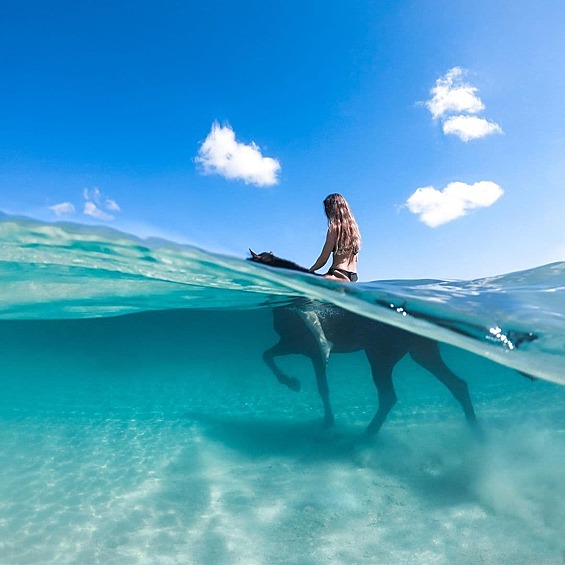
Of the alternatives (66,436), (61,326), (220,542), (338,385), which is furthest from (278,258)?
(338,385)

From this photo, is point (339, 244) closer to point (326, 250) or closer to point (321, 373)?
point (326, 250)

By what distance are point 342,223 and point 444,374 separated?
3358 mm

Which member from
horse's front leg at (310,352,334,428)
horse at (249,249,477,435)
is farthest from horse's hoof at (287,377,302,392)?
horse's front leg at (310,352,334,428)

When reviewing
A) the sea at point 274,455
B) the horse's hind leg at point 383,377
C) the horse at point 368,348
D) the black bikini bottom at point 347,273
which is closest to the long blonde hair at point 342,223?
the black bikini bottom at point 347,273

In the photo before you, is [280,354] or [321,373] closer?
[280,354]

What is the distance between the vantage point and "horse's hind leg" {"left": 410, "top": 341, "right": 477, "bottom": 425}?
6.79 meters

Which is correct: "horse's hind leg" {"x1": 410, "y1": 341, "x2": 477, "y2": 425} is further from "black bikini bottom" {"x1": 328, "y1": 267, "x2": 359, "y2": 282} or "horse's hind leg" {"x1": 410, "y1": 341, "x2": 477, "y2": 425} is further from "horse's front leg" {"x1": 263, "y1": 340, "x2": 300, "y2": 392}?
"horse's front leg" {"x1": 263, "y1": 340, "x2": 300, "y2": 392}

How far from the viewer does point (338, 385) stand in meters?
21.7

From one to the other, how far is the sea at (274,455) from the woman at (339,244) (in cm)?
50

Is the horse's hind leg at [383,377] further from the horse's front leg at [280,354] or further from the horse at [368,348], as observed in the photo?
the horse's front leg at [280,354]

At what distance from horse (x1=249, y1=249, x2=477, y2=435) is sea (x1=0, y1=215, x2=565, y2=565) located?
265 millimetres

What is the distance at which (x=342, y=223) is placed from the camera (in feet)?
23.6

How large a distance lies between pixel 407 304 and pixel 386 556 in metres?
3.84

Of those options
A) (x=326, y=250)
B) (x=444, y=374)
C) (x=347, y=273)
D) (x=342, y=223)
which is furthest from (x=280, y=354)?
(x=444, y=374)
